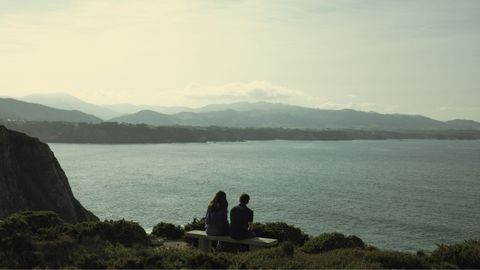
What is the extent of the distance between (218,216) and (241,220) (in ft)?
2.87

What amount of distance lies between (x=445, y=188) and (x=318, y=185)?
21563mm

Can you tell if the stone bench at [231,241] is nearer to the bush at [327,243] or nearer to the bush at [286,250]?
the bush at [286,250]

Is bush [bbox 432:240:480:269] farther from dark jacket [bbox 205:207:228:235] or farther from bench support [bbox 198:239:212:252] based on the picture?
bench support [bbox 198:239:212:252]

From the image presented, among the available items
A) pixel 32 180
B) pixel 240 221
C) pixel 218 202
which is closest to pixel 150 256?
pixel 240 221

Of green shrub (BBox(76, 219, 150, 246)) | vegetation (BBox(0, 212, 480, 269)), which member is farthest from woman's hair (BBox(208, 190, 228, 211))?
green shrub (BBox(76, 219, 150, 246))

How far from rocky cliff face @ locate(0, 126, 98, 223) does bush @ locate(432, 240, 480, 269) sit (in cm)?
3440

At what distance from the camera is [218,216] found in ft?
45.2

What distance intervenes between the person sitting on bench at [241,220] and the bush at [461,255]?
207 inches

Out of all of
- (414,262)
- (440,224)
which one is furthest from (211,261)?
(440,224)

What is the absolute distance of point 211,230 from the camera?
13945 millimetres

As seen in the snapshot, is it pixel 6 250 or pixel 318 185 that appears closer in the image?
pixel 6 250

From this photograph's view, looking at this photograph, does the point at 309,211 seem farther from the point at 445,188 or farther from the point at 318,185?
the point at 445,188

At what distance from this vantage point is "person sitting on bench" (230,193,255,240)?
43.2 ft

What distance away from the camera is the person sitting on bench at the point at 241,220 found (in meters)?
13.2
